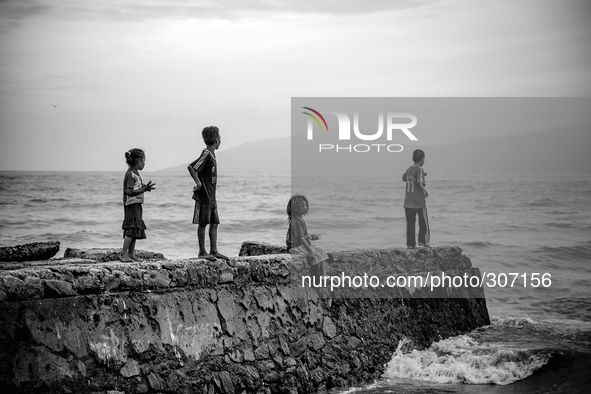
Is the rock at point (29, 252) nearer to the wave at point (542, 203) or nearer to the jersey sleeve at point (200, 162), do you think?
the jersey sleeve at point (200, 162)

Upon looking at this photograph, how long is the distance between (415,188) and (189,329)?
4186mm

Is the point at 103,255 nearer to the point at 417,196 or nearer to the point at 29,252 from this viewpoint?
→ the point at 29,252

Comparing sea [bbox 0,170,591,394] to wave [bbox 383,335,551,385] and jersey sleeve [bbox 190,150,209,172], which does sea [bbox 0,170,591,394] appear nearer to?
wave [bbox 383,335,551,385]

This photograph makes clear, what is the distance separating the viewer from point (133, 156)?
665 cm

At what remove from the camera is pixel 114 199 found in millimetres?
35188

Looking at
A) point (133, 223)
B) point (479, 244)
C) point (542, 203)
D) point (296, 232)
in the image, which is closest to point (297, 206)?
point (296, 232)

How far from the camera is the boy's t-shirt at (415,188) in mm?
8602

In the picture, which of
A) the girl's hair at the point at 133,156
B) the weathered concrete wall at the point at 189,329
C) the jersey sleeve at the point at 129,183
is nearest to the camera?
the weathered concrete wall at the point at 189,329

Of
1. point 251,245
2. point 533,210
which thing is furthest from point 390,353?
point 533,210

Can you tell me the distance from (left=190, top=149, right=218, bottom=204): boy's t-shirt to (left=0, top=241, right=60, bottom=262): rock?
2495 mm

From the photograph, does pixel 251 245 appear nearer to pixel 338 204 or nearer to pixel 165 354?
pixel 165 354

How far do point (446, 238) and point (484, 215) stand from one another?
397 inches

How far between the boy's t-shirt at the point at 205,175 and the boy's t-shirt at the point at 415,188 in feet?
10.6

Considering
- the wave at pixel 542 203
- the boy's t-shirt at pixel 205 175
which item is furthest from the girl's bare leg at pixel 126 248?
the wave at pixel 542 203
